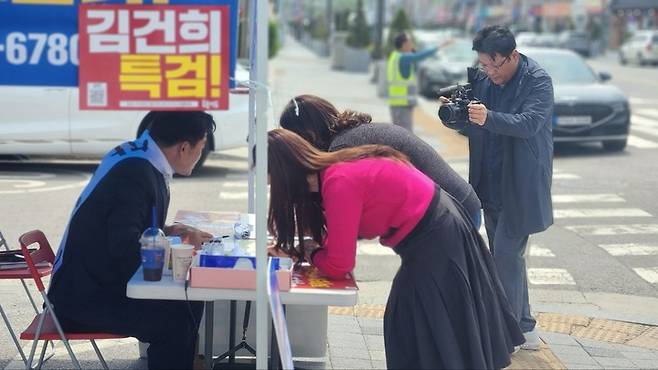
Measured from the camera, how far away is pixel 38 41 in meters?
4.09

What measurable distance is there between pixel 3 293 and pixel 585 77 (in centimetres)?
1166

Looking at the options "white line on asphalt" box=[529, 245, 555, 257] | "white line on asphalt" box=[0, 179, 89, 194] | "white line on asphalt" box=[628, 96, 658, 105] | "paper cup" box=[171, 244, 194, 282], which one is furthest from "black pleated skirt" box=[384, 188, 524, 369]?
"white line on asphalt" box=[628, 96, 658, 105]

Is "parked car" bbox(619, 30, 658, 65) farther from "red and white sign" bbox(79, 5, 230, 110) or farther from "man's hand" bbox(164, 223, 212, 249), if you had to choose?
"red and white sign" bbox(79, 5, 230, 110)

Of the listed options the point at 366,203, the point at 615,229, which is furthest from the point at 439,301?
the point at 615,229

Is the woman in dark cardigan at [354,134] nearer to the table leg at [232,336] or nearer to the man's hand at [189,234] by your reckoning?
the man's hand at [189,234]

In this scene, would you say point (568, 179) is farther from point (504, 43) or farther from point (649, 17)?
point (649, 17)

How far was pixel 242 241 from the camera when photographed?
4.92 m

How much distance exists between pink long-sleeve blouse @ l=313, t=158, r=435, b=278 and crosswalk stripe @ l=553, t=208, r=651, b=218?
6847mm

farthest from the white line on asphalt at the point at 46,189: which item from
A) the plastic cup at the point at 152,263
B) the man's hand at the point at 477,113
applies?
the plastic cup at the point at 152,263

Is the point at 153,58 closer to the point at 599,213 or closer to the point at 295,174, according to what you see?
the point at 295,174

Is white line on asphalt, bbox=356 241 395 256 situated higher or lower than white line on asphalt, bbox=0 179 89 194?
lower

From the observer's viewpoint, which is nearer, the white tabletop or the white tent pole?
the white tent pole

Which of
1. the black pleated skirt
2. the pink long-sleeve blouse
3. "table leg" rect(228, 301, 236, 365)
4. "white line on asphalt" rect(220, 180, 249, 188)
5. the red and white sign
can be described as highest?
the red and white sign

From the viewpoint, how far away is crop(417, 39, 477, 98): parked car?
85.5 feet
